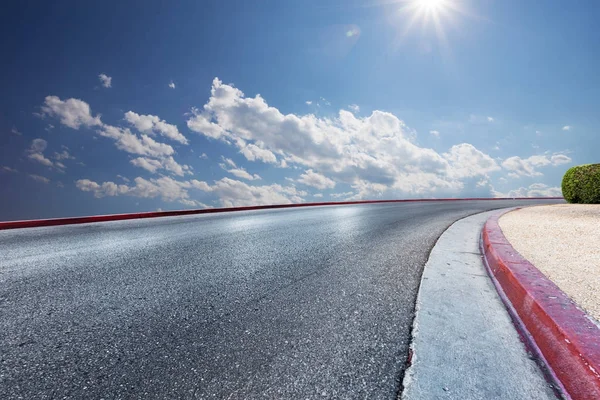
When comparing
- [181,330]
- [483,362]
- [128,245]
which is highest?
[128,245]

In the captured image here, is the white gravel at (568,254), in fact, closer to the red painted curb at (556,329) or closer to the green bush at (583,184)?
the red painted curb at (556,329)

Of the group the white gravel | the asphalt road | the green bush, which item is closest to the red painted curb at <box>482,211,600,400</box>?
the white gravel

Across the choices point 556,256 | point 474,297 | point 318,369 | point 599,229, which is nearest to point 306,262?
point 474,297

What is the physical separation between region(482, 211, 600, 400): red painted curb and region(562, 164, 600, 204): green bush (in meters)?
14.9

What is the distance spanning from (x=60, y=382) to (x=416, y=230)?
5742 mm

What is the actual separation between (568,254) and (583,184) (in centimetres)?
1378

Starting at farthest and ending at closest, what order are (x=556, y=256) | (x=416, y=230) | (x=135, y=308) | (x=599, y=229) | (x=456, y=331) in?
(x=416, y=230), (x=599, y=229), (x=556, y=256), (x=135, y=308), (x=456, y=331)

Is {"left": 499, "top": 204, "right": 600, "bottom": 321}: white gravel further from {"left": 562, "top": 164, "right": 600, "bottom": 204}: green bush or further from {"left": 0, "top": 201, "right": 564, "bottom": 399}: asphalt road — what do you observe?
{"left": 562, "top": 164, "right": 600, "bottom": 204}: green bush

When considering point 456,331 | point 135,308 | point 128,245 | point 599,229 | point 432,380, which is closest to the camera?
point 432,380

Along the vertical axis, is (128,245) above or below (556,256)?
above

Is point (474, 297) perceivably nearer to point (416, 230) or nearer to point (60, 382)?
point (60, 382)

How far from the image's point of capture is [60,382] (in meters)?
1.42

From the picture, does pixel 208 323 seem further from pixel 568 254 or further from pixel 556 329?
pixel 568 254

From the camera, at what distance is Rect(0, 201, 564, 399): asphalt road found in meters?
1.39
